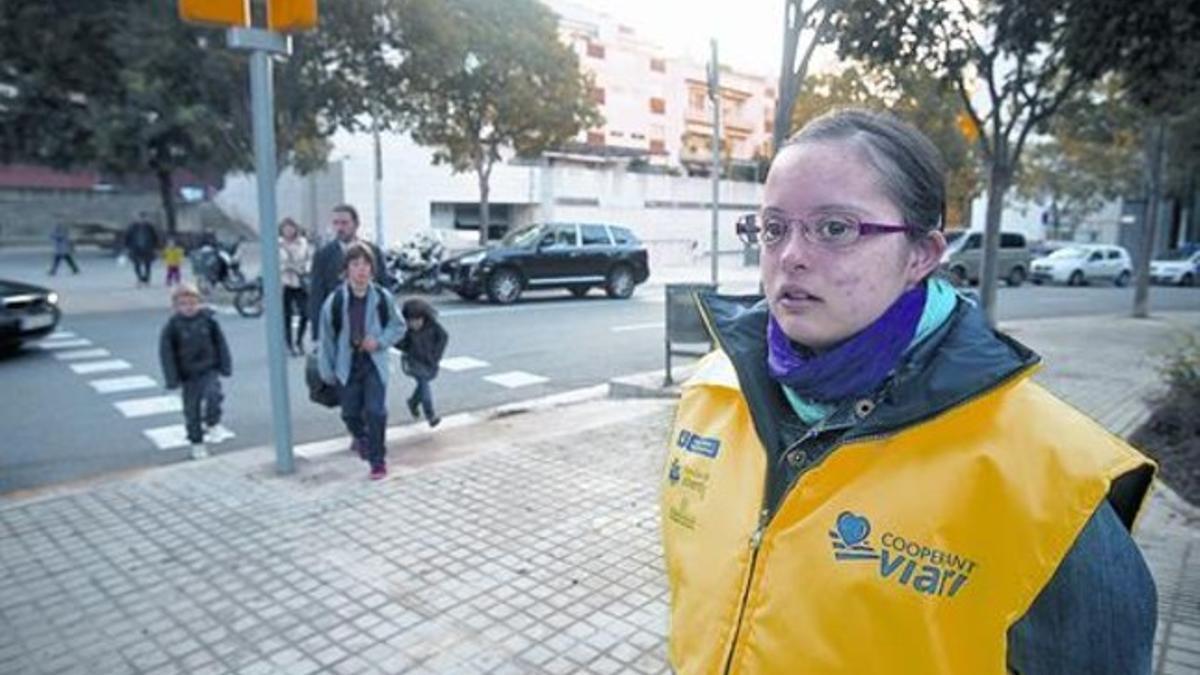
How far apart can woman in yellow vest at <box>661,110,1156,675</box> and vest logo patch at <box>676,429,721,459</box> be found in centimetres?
2

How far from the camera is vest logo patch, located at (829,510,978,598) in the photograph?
3.79 feet

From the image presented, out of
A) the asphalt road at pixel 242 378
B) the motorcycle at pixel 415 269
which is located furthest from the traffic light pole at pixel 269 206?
the motorcycle at pixel 415 269

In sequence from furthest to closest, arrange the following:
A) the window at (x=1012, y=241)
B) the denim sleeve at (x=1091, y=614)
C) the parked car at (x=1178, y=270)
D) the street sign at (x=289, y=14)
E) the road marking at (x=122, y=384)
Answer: the parked car at (x=1178, y=270), the window at (x=1012, y=241), the road marking at (x=122, y=384), the street sign at (x=289, y=14), the denim sleeve at (x=1091, y=614)

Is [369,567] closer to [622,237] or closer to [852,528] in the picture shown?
[852,528]

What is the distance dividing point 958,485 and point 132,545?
179 inches

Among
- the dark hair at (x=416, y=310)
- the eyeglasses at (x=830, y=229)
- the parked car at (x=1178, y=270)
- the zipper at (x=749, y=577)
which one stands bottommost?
the parked car at (x=1178, y=270)

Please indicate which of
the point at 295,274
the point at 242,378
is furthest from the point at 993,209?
the point at 242,378

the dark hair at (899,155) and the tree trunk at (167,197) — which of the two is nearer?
the dark hair at (899,155)

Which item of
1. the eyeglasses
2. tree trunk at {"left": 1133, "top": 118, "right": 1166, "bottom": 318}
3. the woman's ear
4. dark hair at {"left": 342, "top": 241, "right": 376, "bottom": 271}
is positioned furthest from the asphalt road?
tree trunk at {"left": 1133, "top": 118, "right": 1166, "bottom": 318}

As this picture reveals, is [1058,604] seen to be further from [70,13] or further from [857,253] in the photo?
[70,13]

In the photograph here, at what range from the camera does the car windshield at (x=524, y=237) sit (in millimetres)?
17334

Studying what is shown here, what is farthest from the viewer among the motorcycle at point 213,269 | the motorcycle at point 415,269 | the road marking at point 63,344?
the motorcycle at point 415,269

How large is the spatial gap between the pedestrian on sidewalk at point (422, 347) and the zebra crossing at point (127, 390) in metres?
1.65

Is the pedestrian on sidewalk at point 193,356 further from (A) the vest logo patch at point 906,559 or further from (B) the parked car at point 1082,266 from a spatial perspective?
(B) the parked car at point 1082,266
